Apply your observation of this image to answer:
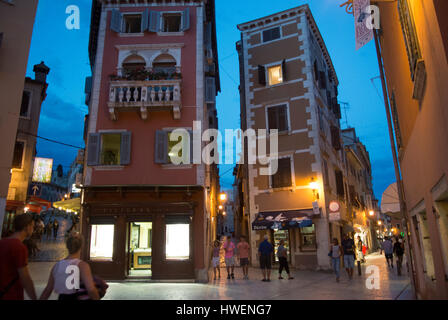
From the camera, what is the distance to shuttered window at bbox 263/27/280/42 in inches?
861

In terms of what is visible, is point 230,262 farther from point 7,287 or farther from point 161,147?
point 7,287

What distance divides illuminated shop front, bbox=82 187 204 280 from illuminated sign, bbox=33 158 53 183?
7.87 m

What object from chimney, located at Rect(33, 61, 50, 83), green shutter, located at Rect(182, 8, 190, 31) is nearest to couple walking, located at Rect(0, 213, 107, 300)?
green shutter, located at Rect(182, 8, 190, 31)

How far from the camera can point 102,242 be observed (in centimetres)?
1400

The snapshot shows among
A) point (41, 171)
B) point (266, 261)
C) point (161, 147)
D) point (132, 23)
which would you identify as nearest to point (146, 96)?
point (161, 147)

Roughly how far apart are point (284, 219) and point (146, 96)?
10.1m

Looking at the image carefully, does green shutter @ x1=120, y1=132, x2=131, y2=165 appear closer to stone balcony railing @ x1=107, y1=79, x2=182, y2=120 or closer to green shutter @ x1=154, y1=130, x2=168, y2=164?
stone balcony railing @ x1=107, y1=79, x2=182, y2=120

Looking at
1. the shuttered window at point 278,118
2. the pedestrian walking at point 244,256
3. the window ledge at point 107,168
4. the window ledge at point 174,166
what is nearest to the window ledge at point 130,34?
the window ledge at point 107,168

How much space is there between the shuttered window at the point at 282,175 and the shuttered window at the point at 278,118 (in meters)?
2.09

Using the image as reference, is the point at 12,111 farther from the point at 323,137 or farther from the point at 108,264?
the point at 323,137

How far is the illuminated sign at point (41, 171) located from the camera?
65.9 ft

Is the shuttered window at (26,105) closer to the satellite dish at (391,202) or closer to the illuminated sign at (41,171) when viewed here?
the illuminated sign at (41,171)

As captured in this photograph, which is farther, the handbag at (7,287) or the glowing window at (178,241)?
the glowing window at (178,241)

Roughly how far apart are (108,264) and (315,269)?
11.0 meters
